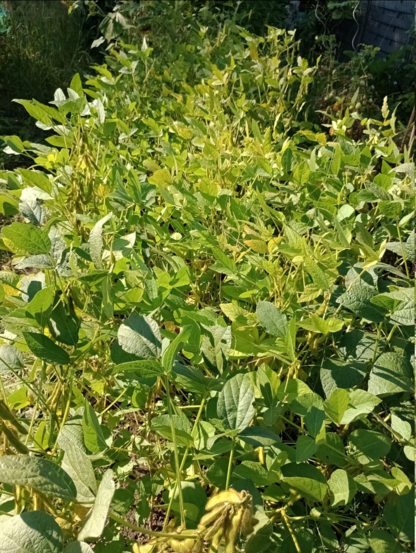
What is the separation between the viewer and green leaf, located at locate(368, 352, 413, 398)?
0.67 metres

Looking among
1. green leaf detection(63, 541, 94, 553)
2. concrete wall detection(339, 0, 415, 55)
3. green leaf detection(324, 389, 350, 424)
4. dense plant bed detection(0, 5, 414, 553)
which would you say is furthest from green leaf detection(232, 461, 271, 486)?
concrete wall detection(339, 0, 415, 55)

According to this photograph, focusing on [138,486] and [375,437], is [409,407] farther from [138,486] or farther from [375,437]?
[138,486]

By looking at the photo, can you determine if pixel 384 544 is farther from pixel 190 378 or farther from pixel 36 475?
pixel 36 475

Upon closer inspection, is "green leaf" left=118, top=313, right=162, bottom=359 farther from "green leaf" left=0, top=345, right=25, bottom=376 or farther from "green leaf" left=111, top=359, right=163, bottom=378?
"green leaf" left=0, top=345, right=25, bottom=376

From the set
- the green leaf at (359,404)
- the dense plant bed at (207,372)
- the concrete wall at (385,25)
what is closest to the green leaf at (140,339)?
the dense plant bed at (207,372)

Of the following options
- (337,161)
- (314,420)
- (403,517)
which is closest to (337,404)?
(314,420)

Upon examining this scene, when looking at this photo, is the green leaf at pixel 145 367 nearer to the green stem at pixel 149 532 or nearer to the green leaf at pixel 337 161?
the green stem at pixel 149 532

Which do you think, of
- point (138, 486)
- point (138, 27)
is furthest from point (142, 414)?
point (138, 27)

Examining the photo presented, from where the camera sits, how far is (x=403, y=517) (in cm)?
58

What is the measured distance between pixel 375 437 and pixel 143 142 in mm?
1092

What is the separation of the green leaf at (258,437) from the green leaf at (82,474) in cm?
17

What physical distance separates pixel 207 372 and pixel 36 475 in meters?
0.43

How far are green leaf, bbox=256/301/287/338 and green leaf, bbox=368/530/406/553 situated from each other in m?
0.26

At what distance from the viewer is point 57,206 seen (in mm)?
1067
